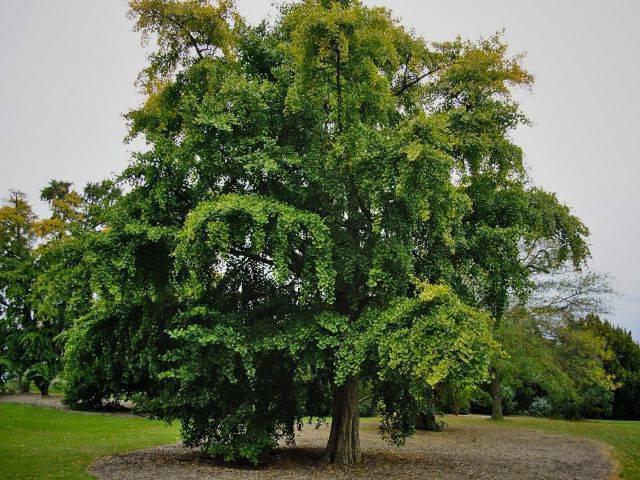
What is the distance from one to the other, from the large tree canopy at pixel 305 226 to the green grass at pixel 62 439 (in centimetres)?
242

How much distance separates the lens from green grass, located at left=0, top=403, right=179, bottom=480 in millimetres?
11781

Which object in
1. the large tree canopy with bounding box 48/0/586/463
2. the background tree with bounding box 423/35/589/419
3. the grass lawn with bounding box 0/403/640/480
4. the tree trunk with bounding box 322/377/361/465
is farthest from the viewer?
the tree trunk with bounding box 322/377/361/465

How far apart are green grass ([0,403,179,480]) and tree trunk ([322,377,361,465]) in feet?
16.4

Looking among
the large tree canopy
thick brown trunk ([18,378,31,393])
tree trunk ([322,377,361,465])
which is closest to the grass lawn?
the large tree canopy

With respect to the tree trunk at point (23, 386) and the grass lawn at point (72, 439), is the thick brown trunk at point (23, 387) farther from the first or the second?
the grass lawn at point (72, 439)

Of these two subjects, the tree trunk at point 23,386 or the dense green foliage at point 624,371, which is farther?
the tree trunk at point 23,386

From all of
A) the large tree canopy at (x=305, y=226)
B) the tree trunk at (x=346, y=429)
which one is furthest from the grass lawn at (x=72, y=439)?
the tree trunk at (x=346, y=429)

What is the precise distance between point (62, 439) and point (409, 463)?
39.8 feet

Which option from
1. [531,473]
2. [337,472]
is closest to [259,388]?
[337,472]

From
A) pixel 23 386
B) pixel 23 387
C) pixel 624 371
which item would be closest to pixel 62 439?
pixel 23 386

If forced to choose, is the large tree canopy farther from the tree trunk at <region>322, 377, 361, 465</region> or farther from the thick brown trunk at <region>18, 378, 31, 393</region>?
the thick brown trunk at <region>18, 378, 31, 393</region>

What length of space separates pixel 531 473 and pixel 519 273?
5171mm

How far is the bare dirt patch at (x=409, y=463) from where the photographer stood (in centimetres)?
1232

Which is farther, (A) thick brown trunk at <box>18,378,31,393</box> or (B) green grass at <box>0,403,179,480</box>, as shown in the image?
(A) thick brown trunk at <box>18,378,31,393</box>
